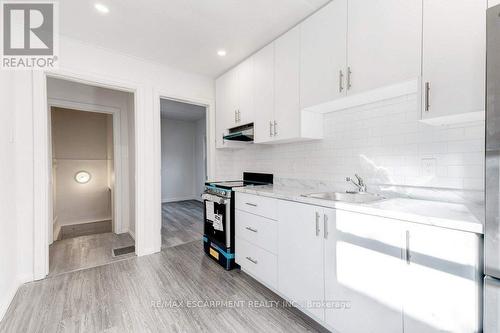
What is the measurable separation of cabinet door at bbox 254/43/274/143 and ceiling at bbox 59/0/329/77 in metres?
0.16

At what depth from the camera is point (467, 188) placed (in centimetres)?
137

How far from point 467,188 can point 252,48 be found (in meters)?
2.35

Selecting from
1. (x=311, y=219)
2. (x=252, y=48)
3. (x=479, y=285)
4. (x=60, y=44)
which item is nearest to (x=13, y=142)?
(x=60, y=44)

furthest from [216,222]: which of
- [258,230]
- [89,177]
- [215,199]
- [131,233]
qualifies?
[89,177]

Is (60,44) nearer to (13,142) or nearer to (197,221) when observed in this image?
(13,142)

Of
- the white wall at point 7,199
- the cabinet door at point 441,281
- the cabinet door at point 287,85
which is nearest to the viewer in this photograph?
the cabinet door at point 441,281

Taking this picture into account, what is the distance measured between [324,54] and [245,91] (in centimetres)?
118

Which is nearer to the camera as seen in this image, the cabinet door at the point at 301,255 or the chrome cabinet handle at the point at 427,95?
the chrome cabinet handle at the point at 427,95

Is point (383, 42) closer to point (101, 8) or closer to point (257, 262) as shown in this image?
point (257, 262)

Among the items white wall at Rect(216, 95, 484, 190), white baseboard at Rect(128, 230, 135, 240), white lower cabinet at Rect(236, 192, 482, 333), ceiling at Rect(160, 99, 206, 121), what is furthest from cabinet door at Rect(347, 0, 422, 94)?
ceiling at Rect(160, 99, 206, 121)

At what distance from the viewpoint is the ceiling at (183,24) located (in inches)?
75.0

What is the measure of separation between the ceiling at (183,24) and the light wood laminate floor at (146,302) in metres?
2.52

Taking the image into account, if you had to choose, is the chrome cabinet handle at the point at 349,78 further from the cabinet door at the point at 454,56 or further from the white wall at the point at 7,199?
the white wall at the point at 7,199

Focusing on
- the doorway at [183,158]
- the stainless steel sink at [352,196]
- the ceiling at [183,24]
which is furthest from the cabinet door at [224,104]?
the doorway at [183,158]
